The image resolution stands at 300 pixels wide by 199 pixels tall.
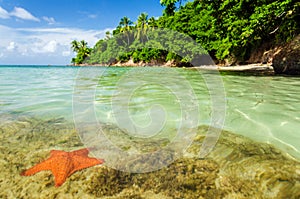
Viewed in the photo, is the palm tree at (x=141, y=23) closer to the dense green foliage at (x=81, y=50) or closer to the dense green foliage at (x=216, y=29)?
the dense green foliage at (x=216, y=29)

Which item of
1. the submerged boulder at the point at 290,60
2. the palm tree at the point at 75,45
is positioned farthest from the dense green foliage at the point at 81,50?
the submerged boulder at the point at 290,60

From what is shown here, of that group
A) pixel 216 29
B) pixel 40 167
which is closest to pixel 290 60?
pixel 216 29

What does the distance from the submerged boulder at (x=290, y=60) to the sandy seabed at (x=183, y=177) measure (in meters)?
9.76

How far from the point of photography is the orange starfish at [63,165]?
1.77 m

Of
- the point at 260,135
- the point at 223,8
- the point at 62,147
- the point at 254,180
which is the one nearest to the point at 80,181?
the point at 62,147

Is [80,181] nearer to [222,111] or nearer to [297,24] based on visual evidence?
[222,111]

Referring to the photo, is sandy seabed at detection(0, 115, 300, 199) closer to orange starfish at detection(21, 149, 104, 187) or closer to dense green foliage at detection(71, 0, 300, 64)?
orange starfish at detection(21, 149, 104, 187)

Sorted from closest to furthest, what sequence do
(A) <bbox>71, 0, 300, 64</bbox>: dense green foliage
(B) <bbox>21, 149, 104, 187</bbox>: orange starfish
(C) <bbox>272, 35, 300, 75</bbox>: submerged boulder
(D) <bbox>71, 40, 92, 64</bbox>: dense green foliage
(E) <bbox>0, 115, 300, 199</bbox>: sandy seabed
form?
(E) <bbox>0, 115, 300, 199</bbox>: sandy seabed
(B) <bbox>21, 149, 104, 187</bbox>: orange starfish
(A) <bbox>71, 0, 300, 64</bbox>: dense green foliage
(C) <bbox>272, 35, 300, 75</bbox>: submerged boulder
(D) <bbox>71, 40, 92, 64</bbox>: dense green foliage

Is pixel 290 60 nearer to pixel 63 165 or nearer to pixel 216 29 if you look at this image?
pixel 216 29

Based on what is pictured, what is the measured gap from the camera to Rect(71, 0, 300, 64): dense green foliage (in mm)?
8852

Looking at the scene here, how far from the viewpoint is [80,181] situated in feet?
5.94

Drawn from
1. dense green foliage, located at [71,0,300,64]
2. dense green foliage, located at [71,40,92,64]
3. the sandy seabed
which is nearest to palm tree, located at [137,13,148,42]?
dense green foliage, located at [71,0,300,64]

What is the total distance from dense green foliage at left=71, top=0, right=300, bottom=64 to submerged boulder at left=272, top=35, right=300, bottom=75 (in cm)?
56

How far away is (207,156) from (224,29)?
10337mm
